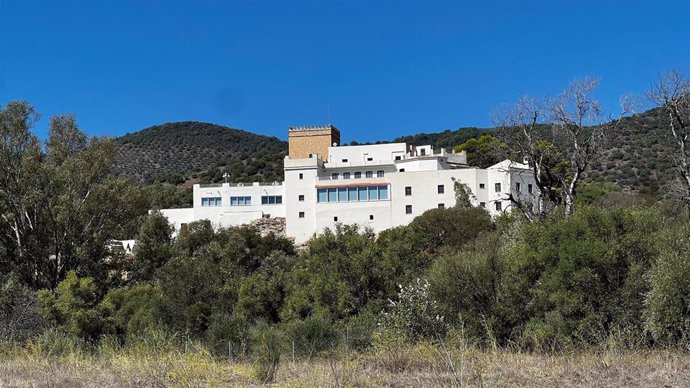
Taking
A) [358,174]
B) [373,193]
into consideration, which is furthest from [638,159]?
[373,193]

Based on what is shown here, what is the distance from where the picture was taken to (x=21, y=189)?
28172 mm

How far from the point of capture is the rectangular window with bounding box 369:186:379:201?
55.8 m

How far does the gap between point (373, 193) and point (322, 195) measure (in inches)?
177

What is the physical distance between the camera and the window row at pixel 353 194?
5591 centimetres

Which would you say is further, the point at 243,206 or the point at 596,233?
the point at 243,206


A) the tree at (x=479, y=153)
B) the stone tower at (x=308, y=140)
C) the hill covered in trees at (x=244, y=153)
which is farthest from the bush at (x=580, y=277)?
the stone tower at (x=308, y=140)

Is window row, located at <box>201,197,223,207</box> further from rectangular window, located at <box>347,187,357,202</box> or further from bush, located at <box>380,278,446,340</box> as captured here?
bush, located at <box>380,278,446,340</box>

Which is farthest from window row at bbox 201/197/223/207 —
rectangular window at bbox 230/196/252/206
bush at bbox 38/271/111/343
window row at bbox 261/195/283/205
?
bush at bbox 38/271/111/343

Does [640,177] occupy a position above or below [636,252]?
above

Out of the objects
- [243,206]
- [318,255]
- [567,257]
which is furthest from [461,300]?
[243,206]

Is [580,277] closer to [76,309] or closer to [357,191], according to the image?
[76,309]

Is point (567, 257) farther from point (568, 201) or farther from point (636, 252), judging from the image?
point (568, 201)

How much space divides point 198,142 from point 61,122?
94.8 meters

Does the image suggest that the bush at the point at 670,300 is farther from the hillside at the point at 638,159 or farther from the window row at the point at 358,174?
the hillside at the point at 638,159
